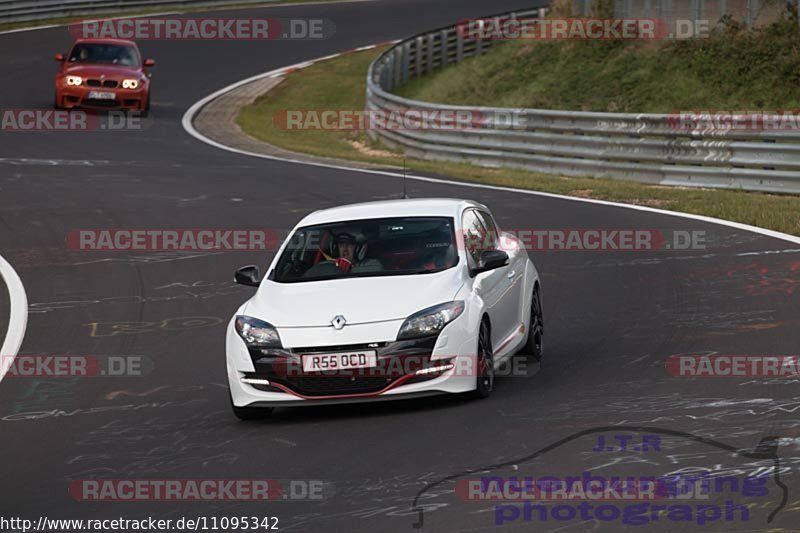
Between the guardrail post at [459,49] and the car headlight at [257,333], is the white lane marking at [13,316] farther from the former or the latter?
the guardrail post at [459,49]

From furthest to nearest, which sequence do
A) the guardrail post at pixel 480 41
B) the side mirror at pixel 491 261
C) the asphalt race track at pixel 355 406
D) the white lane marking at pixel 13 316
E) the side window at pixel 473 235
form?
the guardrail post at pixel 480 41, the white lane marking at pixel 13 316, the side window at pixel 473 235, the side mirror at pixel 491 261, the asphalt race track at pixel 355 406

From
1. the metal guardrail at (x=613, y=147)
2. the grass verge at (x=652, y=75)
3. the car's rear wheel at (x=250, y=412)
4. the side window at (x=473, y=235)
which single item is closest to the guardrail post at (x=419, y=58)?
the grass verge at (x=652, y=75)

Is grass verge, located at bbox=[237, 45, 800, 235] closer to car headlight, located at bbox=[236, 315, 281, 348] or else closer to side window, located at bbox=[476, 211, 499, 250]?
side window, located at bbox=[476, 211, 499, 250]

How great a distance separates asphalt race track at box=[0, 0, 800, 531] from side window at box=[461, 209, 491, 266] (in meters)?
0.95

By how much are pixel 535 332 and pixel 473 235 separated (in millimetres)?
925

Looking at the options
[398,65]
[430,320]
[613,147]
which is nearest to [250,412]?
[430,320]

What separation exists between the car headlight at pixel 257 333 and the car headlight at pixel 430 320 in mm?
822

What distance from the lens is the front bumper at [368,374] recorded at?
989cm

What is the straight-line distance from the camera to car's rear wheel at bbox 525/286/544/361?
38.4 feet

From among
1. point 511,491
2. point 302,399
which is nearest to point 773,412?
point 511,491

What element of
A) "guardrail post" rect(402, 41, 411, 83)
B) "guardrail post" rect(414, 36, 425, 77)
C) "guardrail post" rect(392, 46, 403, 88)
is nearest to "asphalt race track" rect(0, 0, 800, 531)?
"guardrail post" rect(392, 46, 403, 88)

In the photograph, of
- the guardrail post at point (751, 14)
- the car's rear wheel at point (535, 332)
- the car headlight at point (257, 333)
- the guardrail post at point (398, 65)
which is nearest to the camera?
the car headlight at point (257, 333)

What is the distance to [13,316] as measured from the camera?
573 inches

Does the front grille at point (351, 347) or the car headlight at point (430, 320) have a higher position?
the car headlight at point (430, 320)
